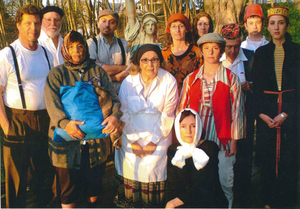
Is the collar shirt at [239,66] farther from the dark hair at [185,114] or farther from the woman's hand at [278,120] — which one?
the dark hair at [185,114]

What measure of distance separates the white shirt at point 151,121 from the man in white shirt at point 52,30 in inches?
42.4

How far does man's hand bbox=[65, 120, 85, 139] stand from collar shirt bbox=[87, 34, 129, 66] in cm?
132

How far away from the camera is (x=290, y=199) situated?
3.41 meters

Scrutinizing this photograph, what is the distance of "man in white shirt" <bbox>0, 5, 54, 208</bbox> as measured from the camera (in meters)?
2.92

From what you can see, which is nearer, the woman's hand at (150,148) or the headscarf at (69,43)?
the headscarf at (69,43)

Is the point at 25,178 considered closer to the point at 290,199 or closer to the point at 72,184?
the point at 72,184

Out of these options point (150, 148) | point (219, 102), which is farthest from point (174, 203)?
point (219, 102)

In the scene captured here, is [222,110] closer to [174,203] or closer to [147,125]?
[147,125]

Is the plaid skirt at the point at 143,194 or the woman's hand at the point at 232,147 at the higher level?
the woman's hand at the point at 232,147

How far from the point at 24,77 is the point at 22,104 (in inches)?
11.6

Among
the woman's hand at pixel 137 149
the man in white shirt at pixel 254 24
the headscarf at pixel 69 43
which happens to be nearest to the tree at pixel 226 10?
the man in white shirt at pixel 254 24

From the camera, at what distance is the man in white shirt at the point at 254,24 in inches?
148

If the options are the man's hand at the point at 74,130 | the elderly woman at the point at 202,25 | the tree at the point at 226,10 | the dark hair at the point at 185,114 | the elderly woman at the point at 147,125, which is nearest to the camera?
the man's hand at the point at 74,130

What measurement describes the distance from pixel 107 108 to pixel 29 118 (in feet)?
3.07
